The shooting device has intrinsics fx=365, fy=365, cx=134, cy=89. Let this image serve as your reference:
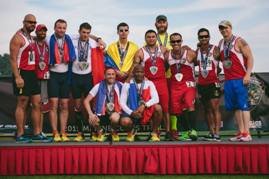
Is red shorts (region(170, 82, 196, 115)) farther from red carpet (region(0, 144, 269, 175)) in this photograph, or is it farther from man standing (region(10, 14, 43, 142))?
man standing (region(10, 14, 43, 142))

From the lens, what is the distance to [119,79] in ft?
19.5

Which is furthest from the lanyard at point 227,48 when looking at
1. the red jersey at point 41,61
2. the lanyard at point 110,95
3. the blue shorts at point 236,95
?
the red jersey at point 41,61

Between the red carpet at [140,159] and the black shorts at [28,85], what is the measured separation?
92cm

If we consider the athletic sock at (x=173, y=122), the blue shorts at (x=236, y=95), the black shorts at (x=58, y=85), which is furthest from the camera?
the athletic sock at (x=173, y=122)

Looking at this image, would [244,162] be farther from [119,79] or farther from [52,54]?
[52,54]

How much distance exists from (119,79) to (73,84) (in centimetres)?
76

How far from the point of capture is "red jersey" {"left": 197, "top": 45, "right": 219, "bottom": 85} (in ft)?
18.3

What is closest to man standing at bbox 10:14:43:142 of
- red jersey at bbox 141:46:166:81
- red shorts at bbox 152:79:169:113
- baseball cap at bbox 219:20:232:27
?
red jersey at bbox 141:46:166:81

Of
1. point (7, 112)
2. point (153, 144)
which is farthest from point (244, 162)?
point (7, 112)

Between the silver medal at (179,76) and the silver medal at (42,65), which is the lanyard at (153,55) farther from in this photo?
the silver medal at (42,65)

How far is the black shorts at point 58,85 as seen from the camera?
5527 mm

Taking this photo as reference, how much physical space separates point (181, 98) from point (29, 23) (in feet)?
8.58

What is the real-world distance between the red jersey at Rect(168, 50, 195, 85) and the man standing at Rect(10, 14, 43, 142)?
6.97 feet

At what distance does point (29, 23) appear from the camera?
18.0 ft
